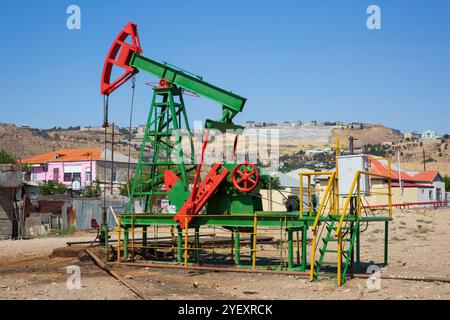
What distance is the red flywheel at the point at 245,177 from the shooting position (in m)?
13.7

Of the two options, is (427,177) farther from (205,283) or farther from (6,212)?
(205,283)

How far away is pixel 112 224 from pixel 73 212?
8.63 ft

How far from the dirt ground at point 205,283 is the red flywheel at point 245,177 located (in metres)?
1.98

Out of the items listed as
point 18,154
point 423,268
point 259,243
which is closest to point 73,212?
point 259,243

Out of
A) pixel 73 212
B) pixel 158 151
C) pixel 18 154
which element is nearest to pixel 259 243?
pixel 158 151

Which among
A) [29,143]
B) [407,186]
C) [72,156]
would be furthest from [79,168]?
[29,143]

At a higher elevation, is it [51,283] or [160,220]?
[160,220]

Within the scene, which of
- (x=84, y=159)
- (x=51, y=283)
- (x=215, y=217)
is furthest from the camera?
(x=84, y=159)

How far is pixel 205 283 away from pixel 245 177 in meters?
2.93

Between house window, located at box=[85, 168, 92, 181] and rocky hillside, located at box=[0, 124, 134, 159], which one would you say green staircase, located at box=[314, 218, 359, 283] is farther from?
rocky hillside, located at box=[0, 124, 134, 159]
